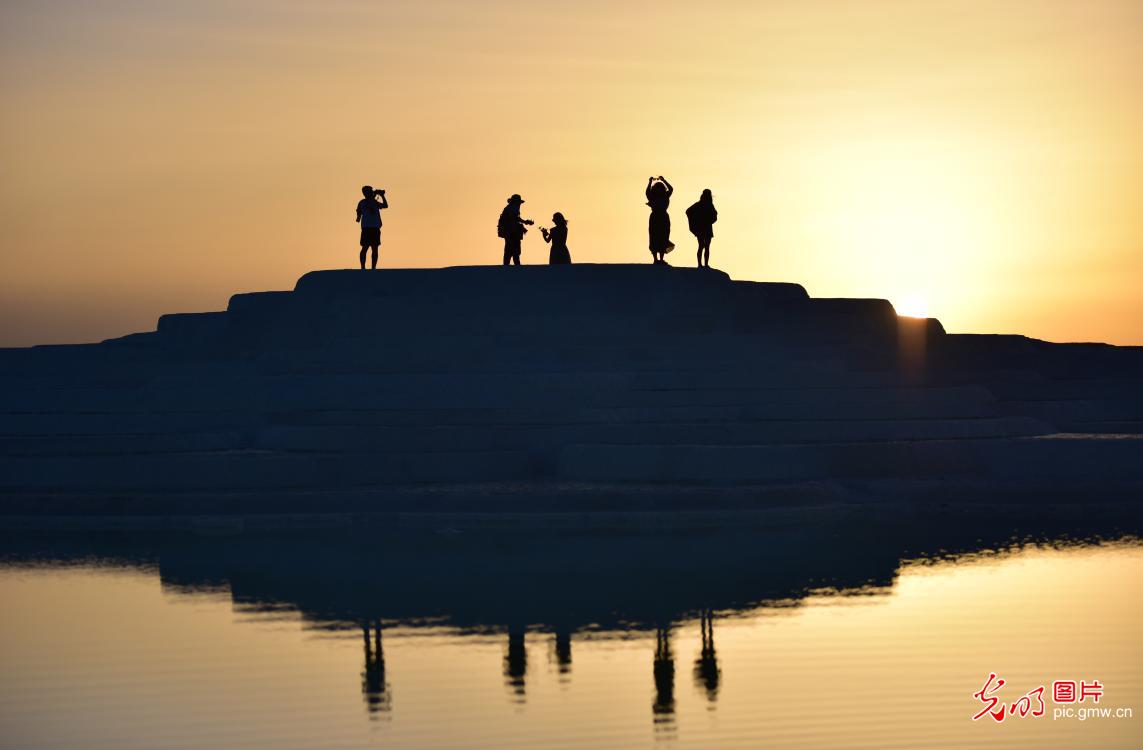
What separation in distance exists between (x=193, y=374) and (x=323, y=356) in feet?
9.77

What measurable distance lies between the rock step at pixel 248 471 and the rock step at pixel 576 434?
2.25 ft

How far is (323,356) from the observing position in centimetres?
3553

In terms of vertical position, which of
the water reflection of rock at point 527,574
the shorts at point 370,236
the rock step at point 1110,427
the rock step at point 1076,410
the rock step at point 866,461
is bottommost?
the water reflection of rock at point 527,574

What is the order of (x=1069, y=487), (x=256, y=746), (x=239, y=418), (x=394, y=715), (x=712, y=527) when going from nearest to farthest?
(x=256, y=746) → (x=394, y=715) → (x=712, y=527) → (x=1069, y=487) → (x=239, y=418)

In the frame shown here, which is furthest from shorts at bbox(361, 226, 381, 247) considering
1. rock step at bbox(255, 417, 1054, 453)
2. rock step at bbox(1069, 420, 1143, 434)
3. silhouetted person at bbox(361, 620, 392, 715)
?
silhouetted person at bbox(361, 620, 392, 715)

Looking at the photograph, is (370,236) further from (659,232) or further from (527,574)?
(527,574)

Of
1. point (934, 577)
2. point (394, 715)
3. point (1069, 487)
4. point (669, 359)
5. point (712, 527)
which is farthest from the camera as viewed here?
point (669, 359)

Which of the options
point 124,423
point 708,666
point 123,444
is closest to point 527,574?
point 708,666

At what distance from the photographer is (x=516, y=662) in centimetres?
1641

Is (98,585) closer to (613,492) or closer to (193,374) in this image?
(613,492)

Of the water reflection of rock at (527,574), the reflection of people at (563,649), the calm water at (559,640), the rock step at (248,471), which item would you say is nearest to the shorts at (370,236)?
the rock step at (248,471)

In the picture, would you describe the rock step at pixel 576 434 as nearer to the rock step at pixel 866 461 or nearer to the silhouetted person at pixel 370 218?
the rock step at pixel 866 461

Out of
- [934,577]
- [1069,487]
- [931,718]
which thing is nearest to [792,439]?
[1069,487]

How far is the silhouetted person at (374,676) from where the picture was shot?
47.9ft
